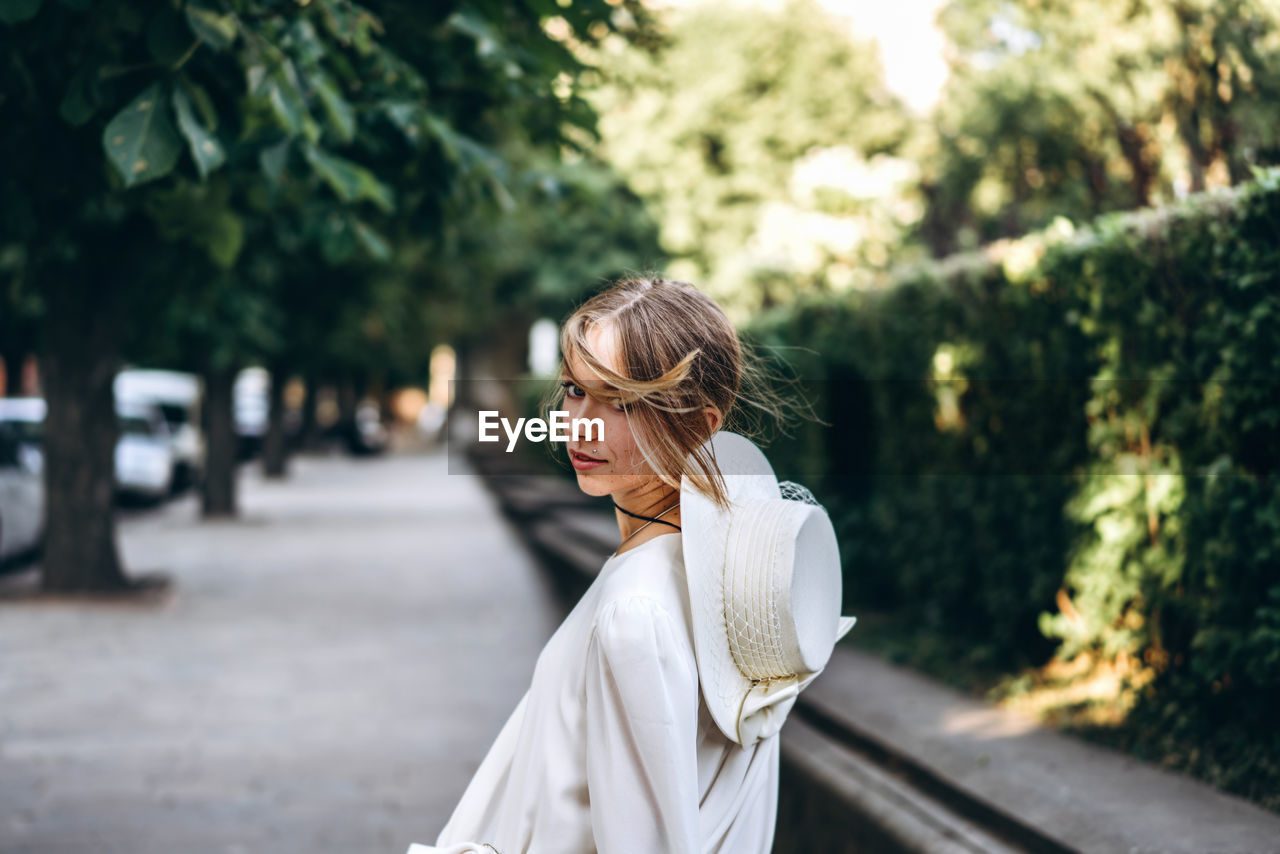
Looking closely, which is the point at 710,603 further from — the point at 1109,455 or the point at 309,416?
the point at 309,416

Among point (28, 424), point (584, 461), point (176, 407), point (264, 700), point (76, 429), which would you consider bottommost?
point (264, 700)

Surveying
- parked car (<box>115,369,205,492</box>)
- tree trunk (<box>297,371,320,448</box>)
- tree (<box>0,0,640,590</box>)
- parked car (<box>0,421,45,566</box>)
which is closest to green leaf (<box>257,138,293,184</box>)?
tree (<box>0,0,640,590</box>)

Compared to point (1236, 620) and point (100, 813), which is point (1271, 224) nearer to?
point (1236, 620)

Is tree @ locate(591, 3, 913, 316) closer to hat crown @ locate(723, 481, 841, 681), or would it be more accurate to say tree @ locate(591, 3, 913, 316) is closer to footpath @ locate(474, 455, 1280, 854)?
footpath @ locate(474, 455, 1280, 854)

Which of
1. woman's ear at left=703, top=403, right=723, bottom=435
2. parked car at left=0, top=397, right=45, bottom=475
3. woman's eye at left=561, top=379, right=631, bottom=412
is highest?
woman's eye at left=561, top=379, right=631, bottom=412

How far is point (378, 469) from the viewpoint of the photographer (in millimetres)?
Result: 36906

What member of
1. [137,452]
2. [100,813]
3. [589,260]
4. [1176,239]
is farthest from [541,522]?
[589,260]

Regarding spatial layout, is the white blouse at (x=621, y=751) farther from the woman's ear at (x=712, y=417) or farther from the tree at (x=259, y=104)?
the tree at (x=259, y=104)

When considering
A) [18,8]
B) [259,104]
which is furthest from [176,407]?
[18,8]

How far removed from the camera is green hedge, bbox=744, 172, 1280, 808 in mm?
4164

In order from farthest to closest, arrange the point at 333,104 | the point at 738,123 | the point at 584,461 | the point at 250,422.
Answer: the point at 250,422
the point at 738,123
the point at 333,104
the point at 584,461

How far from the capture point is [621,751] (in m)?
1.50

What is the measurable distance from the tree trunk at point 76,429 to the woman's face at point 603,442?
33.5 ft

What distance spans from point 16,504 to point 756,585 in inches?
519
